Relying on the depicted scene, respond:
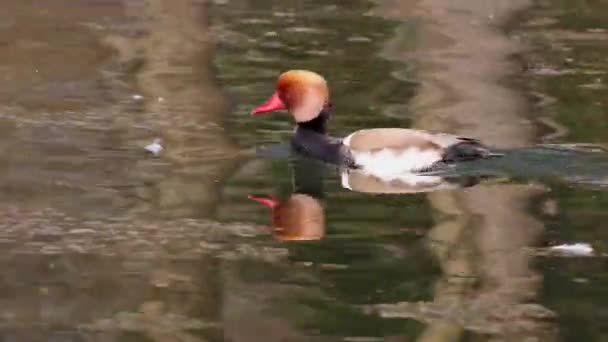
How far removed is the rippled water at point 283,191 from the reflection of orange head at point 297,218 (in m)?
0.02

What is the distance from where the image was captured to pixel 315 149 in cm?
851

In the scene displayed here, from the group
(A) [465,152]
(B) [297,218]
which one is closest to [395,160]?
(A) [465,152]

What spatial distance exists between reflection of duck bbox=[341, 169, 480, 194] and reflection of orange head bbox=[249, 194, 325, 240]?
1.25 feet

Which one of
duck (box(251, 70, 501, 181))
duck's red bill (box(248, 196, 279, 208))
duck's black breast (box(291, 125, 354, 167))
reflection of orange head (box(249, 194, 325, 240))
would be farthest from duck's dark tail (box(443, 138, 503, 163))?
duck's red bill (box(248, 196, 279, 208))

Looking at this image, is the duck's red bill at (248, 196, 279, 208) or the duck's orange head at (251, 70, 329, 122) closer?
the duck's red bill at (248, 196, 279, 208)

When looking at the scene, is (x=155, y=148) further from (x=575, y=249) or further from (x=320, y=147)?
(x=575, y=249)

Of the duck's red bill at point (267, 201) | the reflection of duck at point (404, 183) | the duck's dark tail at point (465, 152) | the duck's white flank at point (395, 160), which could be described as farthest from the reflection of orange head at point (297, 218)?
the duck's dark tail at point (465, 152)

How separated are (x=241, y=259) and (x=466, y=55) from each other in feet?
19.6

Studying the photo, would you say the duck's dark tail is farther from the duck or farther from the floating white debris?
the floating white debris

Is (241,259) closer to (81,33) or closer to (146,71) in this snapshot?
(146,71)

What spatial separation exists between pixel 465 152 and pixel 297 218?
4.57ft

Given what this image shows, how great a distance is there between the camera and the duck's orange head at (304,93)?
8695mm

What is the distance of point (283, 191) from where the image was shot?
25.7 ft

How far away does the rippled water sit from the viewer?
571 cm
